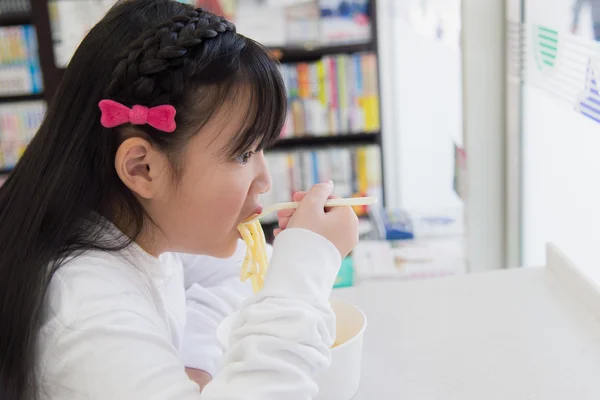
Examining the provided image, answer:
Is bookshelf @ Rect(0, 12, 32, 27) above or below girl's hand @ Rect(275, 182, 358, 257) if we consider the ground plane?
above

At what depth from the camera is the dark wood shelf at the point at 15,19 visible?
8.55 ft

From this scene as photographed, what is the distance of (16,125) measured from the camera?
8.65 ft

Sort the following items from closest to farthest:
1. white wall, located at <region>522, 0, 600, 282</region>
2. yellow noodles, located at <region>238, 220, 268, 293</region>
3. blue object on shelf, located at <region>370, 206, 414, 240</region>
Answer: yellow noodles, located at <region>238, 220, 268, 293</region> → white wall, located at <region>522, 0, 600, 282</region> → blue object on shelf, located at <region>370, 206, 414, 240</region>

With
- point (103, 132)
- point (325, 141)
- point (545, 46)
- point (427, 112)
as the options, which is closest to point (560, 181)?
point (545, 46)

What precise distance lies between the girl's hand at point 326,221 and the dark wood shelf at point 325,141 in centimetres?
163

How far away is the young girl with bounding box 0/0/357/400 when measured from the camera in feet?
2.37

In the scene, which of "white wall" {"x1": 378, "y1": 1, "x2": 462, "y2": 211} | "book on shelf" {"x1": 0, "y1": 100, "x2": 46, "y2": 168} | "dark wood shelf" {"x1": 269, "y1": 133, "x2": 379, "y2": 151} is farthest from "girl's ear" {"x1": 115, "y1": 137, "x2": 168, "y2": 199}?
"book on shelf" {"x1": 0, "y1": 100, "x2": 46, "y2": 168}

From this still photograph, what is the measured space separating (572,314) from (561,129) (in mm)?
381

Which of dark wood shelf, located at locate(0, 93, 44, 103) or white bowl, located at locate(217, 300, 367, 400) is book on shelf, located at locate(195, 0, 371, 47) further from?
white bowl, located at locate(217, 300, 367, 400)

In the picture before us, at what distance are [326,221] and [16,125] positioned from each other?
2.13 meters

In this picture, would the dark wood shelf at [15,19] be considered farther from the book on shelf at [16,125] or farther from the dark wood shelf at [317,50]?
the dark wood shelf at [317,50]

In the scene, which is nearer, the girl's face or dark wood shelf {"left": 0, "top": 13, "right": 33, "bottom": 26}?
the girl's face

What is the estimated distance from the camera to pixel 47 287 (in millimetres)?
789

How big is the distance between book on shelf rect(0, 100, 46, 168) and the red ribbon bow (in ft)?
6.39
